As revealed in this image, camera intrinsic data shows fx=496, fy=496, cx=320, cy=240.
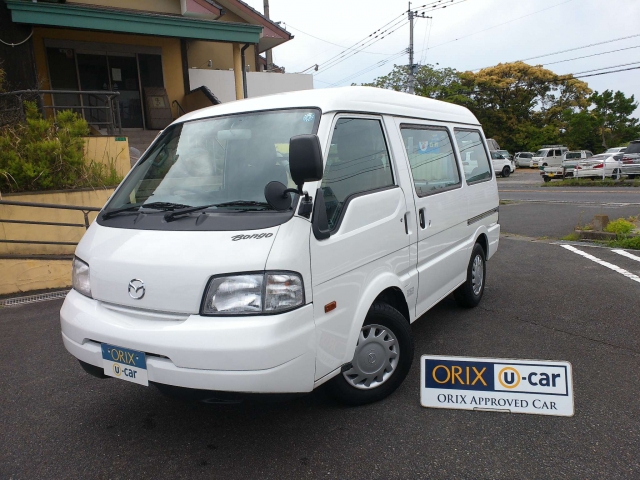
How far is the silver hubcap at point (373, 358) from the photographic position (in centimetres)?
324

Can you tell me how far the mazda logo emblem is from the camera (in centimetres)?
266

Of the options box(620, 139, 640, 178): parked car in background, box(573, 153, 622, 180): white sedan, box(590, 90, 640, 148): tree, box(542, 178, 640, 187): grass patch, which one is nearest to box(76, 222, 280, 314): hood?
box(542, 178, 640, 187): grass patch

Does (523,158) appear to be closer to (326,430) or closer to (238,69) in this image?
(238,69)

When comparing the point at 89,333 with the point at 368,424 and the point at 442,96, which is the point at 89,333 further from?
the point at 442,96

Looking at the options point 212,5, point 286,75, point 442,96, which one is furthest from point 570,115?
point 212,5

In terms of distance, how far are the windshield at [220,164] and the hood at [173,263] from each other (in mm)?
298

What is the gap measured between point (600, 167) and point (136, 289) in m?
26.0

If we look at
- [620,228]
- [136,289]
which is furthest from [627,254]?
[136,289]

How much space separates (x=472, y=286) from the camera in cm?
536

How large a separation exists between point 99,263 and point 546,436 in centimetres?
283

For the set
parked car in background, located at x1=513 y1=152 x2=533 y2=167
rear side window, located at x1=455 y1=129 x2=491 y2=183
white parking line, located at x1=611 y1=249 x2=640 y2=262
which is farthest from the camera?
parked car in background, located at x1=513 y1=152 x2=533 y2=167

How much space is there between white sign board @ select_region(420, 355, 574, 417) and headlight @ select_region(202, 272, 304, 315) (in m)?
1.40

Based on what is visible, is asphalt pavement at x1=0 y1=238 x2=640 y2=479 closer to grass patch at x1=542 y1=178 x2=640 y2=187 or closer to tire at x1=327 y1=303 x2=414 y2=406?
tire at x1=327 y1=303 x2=414 y2=406

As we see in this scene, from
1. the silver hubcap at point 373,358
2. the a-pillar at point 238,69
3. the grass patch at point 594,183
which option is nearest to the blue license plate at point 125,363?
the silver hubcap at point 373,358
